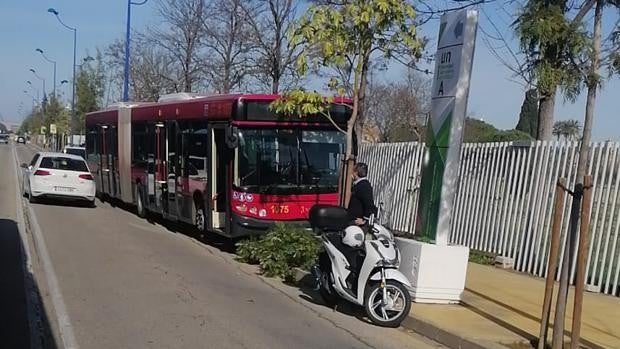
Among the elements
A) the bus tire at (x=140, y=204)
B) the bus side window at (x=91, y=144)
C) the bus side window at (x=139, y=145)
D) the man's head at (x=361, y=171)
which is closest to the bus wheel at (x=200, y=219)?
the bus side window at (x=139, y=145)

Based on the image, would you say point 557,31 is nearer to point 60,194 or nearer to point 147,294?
point 147,294

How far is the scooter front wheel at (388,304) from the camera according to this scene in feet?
28.0

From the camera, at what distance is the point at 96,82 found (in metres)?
62.6

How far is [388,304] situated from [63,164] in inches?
647

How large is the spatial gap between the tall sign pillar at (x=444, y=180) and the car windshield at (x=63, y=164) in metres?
15.0

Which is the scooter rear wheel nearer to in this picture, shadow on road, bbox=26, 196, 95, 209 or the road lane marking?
the road lane marking

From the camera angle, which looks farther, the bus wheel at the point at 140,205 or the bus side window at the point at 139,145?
the bus wheel at the point at 140,205

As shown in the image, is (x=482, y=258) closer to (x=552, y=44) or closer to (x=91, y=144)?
(x=552, y=44)

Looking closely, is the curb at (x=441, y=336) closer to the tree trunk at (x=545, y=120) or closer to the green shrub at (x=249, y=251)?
the green shrub at (x=249, y=251)

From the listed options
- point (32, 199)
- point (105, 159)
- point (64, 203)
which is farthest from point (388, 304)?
point (105, 159)

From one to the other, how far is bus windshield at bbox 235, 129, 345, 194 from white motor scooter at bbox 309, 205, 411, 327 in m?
4.56

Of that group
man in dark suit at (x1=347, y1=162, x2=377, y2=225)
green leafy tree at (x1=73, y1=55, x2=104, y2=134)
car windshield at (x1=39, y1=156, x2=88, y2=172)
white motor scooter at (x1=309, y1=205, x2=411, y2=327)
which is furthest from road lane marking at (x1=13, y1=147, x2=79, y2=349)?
green leafy tree at (x1=73, y1=55, x2=104, y2=134)

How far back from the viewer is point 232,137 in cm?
1373

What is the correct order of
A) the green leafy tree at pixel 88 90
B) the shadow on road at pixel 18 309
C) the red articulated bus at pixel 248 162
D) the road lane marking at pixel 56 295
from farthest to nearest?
the green leafy tree at pixel 88 90
the red articulated bus at pixel 248 162
the road lane marking at pixel 56 295
the shadow on road at pixel 18 309
